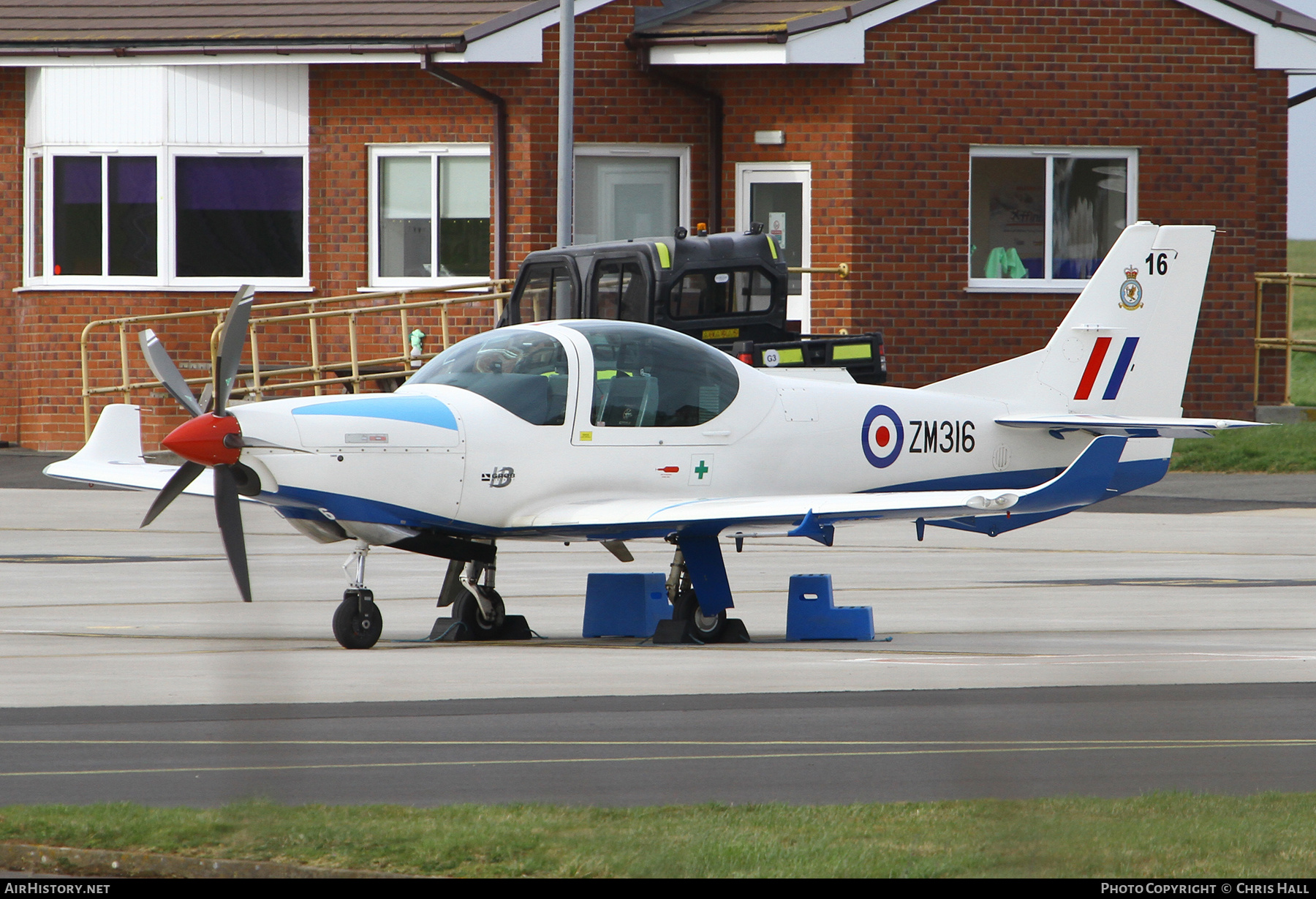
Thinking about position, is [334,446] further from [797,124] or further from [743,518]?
[797,124]

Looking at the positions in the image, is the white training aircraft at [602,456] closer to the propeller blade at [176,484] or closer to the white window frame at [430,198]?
the propeller blade at [176,484]

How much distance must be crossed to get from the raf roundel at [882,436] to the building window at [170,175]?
14255 millimetres

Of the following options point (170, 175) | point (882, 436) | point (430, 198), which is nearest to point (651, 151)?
point (430, 198)

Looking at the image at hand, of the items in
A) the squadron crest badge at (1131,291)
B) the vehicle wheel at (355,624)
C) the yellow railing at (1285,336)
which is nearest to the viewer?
the vehicle wheel at (355,624)

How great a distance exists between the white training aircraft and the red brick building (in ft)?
36.1

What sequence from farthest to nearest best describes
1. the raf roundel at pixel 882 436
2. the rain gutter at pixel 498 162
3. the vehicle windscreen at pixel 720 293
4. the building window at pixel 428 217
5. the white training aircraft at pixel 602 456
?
the building window at pixel 428 217 → the rain gutter at pixel 498 162 → the vehicle windscreen at pixel 720 293 → the raf roundel at pixel 882 436 → the white training aircraft at pixel 602 456

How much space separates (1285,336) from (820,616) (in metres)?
16.0

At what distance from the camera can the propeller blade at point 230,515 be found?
1119 centimetres

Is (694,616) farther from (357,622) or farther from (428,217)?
(428,217)

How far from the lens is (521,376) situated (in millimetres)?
12703

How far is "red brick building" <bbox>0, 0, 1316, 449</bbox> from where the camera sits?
25.5 meters

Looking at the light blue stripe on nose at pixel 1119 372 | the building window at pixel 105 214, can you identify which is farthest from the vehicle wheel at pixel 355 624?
the building window at pixel 105 214

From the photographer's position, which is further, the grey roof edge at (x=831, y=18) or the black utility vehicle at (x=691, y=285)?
the grey roof edge at (x=831, y=18)

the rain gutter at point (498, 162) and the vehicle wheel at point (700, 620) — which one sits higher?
the rain gutter at point (498, 162)
